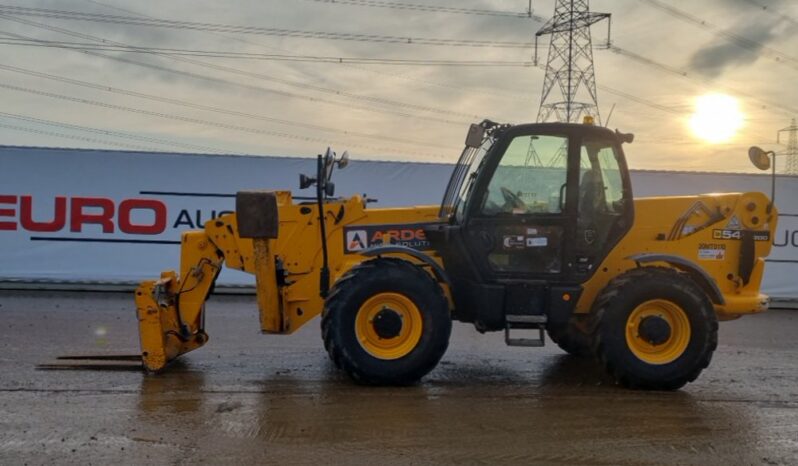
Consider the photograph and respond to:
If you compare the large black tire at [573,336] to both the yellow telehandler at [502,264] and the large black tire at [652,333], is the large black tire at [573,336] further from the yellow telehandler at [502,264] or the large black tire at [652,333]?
the large black tire at [652,333]

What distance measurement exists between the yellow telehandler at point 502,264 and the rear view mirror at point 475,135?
0.04 feet

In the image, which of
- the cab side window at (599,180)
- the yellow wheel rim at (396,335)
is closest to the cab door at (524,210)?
the cab side window at (599,180)

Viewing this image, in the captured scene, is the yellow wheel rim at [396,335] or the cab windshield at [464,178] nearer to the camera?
the yellow wheel rim at [396,335]

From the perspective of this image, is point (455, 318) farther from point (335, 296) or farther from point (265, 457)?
point (265, 457)

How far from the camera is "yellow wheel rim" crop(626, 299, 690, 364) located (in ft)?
20.6

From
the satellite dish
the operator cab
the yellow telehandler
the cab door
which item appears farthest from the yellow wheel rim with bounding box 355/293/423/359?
the satellite dish

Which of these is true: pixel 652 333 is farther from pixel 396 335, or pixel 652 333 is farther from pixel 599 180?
pixel 396 335

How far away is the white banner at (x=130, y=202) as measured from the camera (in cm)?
1310

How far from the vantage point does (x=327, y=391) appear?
604 centimetres

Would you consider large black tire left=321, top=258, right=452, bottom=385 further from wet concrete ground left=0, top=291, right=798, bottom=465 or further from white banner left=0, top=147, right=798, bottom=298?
white banner left=0, top=147, right=798, bottom=298

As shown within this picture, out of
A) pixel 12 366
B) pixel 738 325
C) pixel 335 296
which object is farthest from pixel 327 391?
pixel 738 325

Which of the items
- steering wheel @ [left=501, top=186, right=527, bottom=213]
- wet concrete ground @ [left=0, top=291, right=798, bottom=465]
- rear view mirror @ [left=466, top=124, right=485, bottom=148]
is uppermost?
rear view mirror @ [left=466, top=124, right=485, bottom=148]

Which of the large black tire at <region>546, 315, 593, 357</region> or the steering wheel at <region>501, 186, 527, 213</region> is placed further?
the large black tire at <region>546, 315, 593, 357</region>

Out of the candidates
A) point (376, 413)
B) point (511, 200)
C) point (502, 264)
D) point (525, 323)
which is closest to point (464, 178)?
point (511, 200)
